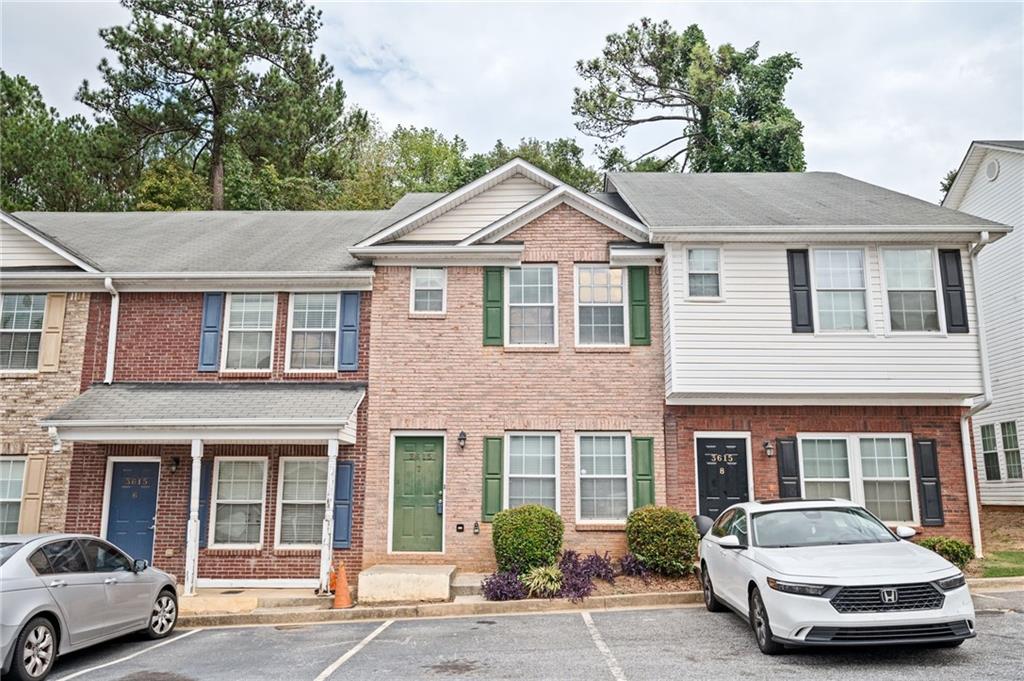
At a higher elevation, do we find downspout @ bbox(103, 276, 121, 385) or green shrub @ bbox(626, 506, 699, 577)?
downspout @ bbox(103, 276, 121, 385)

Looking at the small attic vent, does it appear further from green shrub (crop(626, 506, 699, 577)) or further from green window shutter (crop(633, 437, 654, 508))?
green shrub (crop(626, 506, 699, 577))

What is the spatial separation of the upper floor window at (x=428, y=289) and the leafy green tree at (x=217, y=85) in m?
17.6

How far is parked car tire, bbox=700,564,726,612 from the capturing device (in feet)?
32.3

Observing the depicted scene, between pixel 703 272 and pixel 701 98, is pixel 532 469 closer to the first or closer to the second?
pixel 703 272

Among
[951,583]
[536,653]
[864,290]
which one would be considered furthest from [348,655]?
[864,290]

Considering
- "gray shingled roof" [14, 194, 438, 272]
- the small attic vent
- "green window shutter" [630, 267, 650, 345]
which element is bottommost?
"green window shutter" [630, 267, 650, 345]

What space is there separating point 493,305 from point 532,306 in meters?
0.75

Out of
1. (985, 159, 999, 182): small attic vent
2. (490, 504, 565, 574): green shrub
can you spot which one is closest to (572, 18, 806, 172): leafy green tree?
(985, 159, 999, 182): small attic vent

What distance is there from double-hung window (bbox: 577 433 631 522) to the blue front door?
25.8 feet

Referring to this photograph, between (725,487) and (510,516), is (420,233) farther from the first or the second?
(725,487)

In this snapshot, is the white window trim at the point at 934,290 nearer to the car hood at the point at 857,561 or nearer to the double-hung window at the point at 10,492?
the car hood at the point at 857,561

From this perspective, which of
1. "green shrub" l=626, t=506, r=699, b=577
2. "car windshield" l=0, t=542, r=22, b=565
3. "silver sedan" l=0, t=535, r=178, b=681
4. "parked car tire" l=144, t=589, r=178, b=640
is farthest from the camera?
"green shrub" l=626, t=506, r=699, b=577

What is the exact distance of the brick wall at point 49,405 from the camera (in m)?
13.5

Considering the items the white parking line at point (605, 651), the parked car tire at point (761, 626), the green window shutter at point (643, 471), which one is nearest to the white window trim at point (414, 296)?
the green window shutter at point (643, 471)
